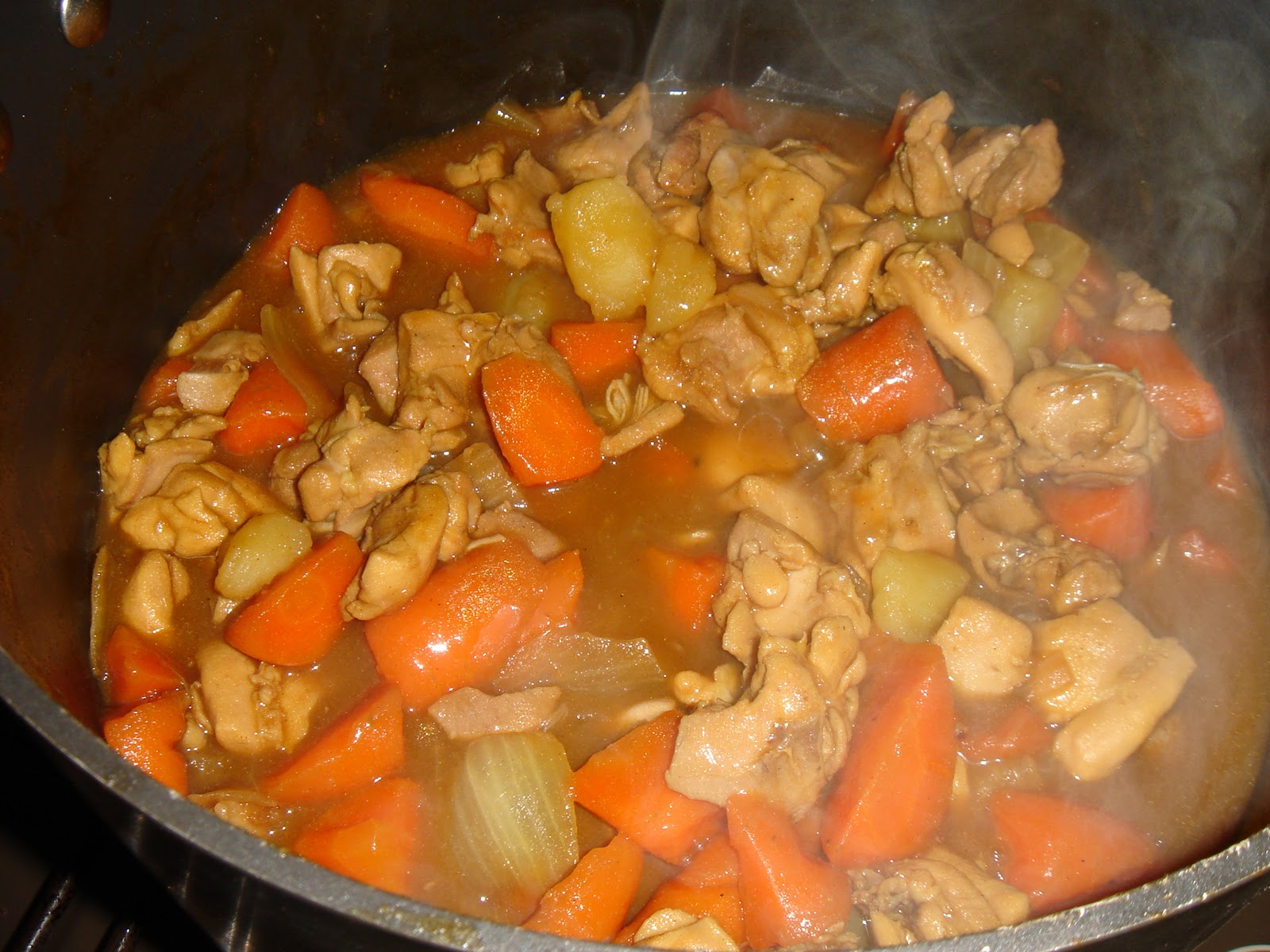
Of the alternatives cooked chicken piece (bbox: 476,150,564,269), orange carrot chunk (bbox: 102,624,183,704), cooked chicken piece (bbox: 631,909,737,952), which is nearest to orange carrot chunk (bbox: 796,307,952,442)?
cooked chicken piece (bbox: 476,150,564,269)

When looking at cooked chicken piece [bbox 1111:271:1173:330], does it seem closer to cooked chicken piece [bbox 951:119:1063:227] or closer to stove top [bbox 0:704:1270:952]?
cooked chicken piece [bbox 951:119:1063:227]

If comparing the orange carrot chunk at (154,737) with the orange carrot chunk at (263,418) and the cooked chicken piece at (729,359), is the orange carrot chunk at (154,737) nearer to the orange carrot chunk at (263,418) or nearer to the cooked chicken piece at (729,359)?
the orange carrot chunk at (263,418)

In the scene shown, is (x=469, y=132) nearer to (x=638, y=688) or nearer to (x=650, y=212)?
(x=650, y=212)

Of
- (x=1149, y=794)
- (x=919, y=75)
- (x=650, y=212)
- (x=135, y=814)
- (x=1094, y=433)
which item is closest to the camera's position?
(x=135, y=814)

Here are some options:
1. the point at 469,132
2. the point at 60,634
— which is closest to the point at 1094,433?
the point at 469,132

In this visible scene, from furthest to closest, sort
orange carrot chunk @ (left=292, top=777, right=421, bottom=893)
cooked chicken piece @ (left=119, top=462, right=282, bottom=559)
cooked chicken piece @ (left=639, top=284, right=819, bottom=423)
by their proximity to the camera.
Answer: cooked chicken piece @ (left=639, top=284, right=819, bottom=423), cooked chicken piece @ (left=119, top=462, right=282, bottom=559), orange carrot chunk @ (left=292, top=777, right=421, bottom=893)

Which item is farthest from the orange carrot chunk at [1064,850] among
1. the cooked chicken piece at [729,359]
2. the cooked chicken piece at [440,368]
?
the cooked chicken piece at [440,368]
